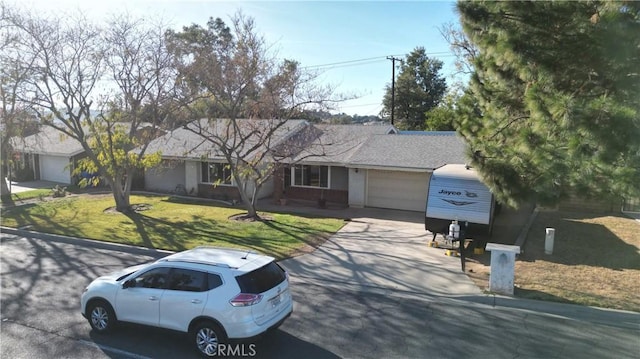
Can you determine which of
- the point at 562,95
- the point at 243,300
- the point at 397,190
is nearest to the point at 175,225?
the point at 397,190

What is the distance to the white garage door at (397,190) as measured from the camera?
2061 cm

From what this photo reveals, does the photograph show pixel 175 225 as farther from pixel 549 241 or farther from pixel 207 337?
pixel 549 241

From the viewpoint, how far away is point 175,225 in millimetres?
17562

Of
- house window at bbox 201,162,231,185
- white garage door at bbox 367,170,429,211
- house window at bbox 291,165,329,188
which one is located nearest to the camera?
white garage door at bbox 367,170,429,211

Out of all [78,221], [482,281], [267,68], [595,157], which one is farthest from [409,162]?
[78,221]

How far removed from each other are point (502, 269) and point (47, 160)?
33.4 metres

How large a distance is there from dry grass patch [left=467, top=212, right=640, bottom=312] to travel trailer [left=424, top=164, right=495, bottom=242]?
1123 mm

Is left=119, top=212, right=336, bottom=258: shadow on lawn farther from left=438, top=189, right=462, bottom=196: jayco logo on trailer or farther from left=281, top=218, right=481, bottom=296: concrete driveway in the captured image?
left=438, top=189, right=462, bottom=196: jayco logo on trailer

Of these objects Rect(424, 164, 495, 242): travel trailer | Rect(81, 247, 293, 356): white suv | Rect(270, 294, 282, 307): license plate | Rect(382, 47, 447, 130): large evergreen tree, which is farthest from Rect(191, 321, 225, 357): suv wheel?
Rect(382, 47, 447, 130): large evergreen tree

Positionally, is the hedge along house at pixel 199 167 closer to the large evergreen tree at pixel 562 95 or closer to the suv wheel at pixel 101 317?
the large evergreen tree at pixel 562 95

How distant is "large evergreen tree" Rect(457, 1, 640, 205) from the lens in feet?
23.1

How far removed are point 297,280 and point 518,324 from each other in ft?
17.1

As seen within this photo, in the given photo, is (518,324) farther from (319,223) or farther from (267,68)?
(267,68)

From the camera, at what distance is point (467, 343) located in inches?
296
